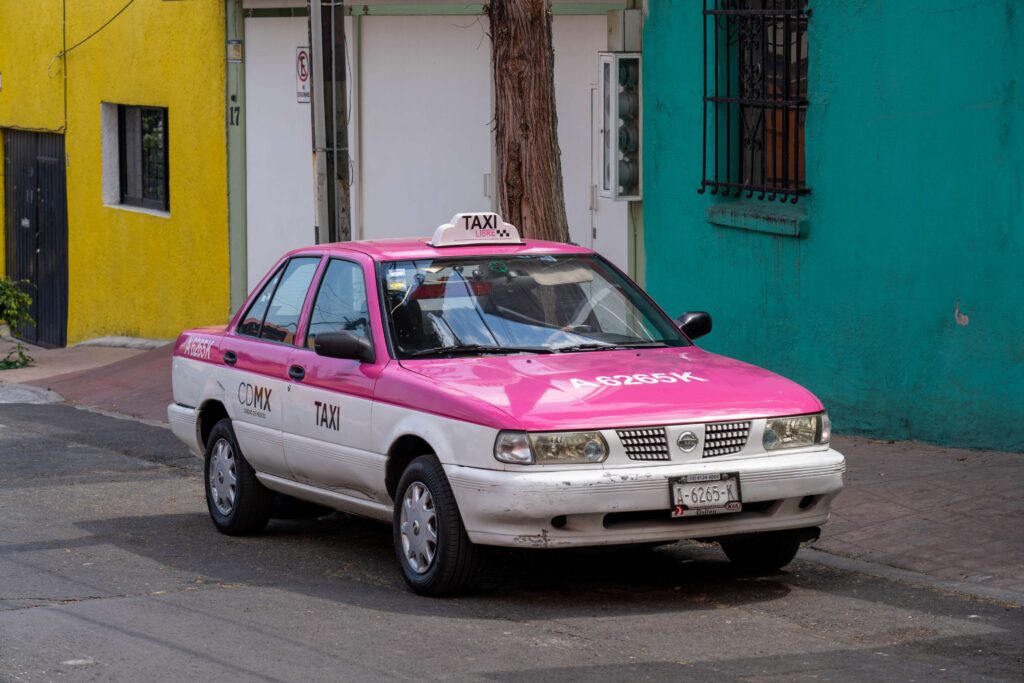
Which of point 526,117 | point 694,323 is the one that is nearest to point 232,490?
point 694,323

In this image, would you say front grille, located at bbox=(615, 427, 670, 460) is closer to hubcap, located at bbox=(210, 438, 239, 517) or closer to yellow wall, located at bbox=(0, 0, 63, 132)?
hubcap, located at bbox=(210, 438, 239, 517)

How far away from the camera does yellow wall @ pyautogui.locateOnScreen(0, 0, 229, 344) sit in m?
18.4

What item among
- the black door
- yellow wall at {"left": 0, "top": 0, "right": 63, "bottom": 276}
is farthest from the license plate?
yellow wall at {"left": 0, "top": 0, "right": 63, "bottom": 276}

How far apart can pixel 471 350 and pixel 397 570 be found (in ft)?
3.86

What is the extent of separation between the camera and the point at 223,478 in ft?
30.8

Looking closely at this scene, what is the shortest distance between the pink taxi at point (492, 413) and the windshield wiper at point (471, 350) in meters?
0.01

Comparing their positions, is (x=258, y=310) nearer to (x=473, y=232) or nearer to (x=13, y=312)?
(x=473, y=232)

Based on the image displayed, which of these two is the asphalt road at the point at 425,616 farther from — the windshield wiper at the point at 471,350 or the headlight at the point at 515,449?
the windshield wiper at the point at 471,350

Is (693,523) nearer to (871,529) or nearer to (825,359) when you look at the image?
(871,529)

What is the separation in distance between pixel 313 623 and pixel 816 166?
6171 millimetres

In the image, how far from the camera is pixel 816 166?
11977 mm

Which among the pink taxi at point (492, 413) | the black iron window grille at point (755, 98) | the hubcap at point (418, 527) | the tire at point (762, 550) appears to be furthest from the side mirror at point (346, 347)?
the black iron window grille at point (755, 98)

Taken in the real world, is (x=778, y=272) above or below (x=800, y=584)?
above


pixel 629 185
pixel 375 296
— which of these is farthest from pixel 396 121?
pixel 375 296
